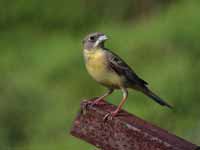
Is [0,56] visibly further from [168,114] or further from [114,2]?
[168,114]

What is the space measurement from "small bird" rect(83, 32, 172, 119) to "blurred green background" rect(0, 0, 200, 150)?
1.46 m

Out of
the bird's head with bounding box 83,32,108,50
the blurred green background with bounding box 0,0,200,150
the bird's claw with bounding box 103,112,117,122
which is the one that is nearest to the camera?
the bird's claw with bounding box 103,112,117,122

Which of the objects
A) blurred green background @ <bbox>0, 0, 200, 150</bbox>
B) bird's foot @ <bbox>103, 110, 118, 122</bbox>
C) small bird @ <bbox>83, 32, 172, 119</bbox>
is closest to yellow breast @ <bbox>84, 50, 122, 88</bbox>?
small bird @ <bbox>83, 32, 172, 119</bbox>

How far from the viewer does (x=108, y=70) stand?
16.5 feet

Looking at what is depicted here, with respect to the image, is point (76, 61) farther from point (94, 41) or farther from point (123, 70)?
point (123, 70)

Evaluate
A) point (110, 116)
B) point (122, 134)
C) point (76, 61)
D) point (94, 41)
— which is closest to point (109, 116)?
point (110, 116)

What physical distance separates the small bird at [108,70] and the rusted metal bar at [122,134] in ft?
7.17

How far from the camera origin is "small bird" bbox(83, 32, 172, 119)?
495cm

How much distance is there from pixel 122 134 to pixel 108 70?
2488 mm

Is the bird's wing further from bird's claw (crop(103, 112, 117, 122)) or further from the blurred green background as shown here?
bird's claw (crop(103, 112, 117, 122))

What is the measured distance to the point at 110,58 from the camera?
509 cm

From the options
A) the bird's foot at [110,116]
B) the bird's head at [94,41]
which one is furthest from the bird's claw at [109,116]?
the bird's head at [94,41]

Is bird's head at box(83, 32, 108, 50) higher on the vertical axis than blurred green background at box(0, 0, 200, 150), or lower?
higher

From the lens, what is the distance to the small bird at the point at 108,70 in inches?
195
